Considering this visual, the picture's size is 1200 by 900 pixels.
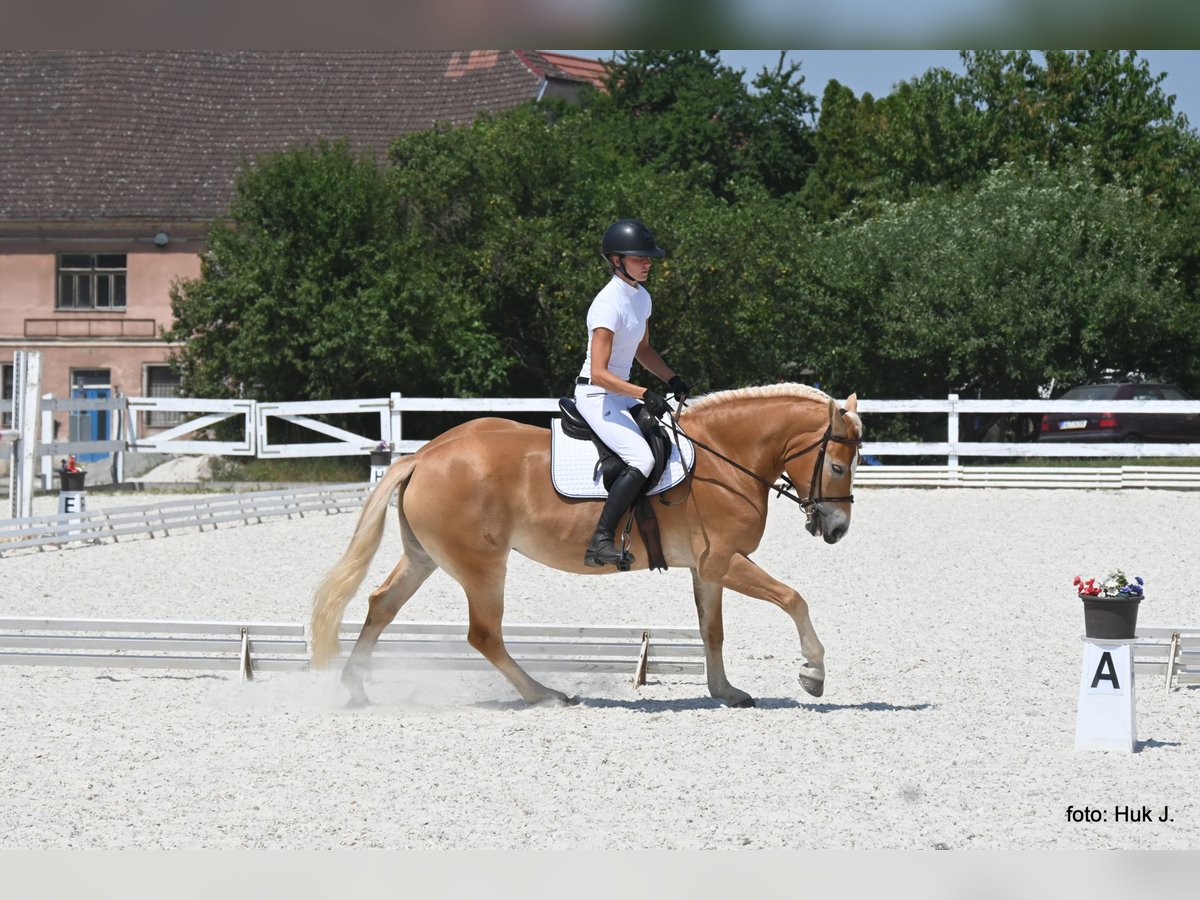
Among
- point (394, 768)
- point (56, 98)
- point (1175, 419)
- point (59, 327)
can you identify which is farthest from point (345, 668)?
point (56, 98)

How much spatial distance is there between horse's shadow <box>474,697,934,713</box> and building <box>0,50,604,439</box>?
29179 mm

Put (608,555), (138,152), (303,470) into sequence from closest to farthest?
(608,555), (303,470), (138,152)

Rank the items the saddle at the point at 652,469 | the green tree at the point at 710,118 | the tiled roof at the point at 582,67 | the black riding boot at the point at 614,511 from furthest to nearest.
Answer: the tiled roof at the point at 582,67 < the green tree at the point at 710,118 < the saddle at the point at 652,469 < the black riding boot at the point at 614,511

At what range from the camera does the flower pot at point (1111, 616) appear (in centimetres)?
654

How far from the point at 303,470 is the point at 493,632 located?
16890 mm

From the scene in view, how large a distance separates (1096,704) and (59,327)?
34.1m

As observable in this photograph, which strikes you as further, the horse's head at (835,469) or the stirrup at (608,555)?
the horse's head at (835,469)

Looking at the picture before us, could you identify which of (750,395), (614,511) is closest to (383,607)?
(614,511)

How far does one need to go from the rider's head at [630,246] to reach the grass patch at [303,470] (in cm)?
1583

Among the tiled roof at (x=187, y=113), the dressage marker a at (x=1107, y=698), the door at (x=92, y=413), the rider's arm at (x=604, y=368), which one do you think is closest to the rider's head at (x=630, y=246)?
the rider's arm at (x=604, y=368)

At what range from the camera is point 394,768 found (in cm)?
614

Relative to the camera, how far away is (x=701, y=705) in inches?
306

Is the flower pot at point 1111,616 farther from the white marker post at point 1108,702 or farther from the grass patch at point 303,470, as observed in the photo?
the grass patch at point 303,470

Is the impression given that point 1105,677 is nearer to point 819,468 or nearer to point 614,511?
point 819,468
